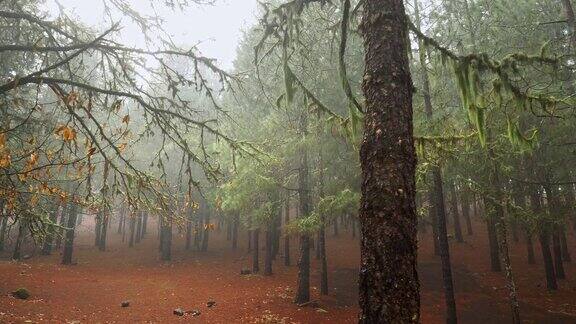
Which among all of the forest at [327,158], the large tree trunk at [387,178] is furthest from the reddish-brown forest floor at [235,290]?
the large tree trunk at [387,178]

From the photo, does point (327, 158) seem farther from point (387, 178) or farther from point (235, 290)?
point (387, 178)

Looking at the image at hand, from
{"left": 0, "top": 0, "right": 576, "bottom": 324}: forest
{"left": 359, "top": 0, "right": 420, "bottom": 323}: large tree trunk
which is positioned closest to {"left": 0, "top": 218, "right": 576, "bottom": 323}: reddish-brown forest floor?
{"left": 0, "top": 0, "right": 576, "bottom": 324}: forest

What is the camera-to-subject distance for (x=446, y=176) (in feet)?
49.0

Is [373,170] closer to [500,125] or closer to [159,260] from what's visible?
[500,125]

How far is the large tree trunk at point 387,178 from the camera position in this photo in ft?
10.5

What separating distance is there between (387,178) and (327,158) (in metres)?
13.7

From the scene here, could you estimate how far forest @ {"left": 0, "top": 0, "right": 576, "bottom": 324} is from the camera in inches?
152

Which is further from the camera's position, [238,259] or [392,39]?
[238,259]

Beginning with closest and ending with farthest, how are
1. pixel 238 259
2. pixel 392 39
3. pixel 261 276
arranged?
pixel 392 39 → pixel 261 276 → pixel 238 259

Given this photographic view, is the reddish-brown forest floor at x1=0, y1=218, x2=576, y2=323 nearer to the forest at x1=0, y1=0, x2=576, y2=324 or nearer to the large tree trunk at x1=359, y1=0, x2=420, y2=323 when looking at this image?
the forest at x1=0, y1=0, x2=576, y2=324

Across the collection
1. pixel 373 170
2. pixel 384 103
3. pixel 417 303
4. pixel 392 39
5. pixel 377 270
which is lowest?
pixel 417 303

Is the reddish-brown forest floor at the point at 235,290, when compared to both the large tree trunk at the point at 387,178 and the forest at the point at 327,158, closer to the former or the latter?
the forest at the point at 327,158

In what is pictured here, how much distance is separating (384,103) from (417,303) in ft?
6.11

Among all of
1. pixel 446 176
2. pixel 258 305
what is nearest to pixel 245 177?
pixel 258 305
